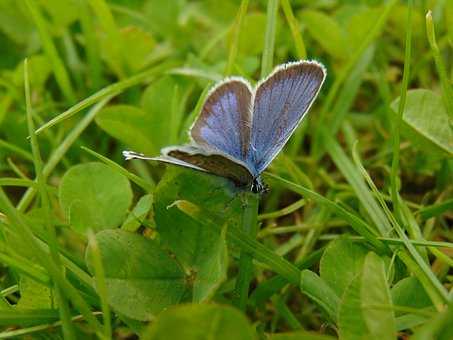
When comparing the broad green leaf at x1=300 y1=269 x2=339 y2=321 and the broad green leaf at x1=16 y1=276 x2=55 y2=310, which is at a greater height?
the broad green leaf at x1=300 y1=269 x2=339 y2=321

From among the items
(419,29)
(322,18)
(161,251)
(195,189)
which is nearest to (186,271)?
(161,251)

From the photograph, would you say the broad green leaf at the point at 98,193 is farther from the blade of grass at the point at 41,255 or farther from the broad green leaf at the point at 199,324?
the broad green leaf at the point at 199,324

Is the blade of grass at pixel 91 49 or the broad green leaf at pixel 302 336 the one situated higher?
the blade of grass at pixel 91 49

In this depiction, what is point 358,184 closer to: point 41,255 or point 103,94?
point 103,94

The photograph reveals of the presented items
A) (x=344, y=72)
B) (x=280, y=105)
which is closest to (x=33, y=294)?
(x=280, y=105)

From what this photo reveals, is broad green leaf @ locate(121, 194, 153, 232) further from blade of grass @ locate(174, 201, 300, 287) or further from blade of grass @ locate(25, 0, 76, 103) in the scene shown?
blade of grass @ locate(25, 0, 76, 103)

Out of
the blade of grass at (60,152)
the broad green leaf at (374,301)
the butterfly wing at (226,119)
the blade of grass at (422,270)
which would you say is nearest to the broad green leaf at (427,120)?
the blade of grass at (422,270)

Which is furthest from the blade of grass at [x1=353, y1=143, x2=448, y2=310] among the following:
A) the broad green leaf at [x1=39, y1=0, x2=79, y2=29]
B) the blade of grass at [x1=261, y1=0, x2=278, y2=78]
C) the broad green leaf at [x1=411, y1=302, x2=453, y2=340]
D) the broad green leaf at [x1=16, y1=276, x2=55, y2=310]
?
the broad green leaf at [x1=39, y1=0, x2=79, y2=29]
